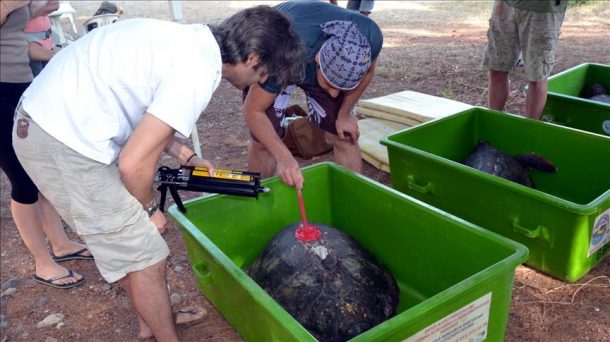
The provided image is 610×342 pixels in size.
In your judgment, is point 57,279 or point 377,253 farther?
point 57,279

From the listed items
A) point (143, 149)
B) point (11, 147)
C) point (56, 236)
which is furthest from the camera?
point (56, 236)

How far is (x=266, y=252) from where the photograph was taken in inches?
85.2

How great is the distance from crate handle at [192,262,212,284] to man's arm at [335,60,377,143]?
41.0 inches

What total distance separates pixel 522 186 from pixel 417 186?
0.61 metres

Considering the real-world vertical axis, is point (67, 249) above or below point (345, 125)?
below

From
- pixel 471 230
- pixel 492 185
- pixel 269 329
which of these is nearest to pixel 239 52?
pixel 269 329

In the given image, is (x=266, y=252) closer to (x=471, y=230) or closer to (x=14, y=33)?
(x=471, y=230)

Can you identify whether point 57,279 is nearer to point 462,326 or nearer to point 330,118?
point 330,118

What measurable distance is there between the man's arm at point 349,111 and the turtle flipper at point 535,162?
972 mm

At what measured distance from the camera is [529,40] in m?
3.18

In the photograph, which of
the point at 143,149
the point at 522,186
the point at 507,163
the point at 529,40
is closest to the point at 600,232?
the point at 522,186

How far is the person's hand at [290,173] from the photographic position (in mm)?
2230

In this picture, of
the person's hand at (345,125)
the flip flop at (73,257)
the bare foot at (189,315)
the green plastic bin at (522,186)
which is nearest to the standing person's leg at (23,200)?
the flip flop at (73,257)

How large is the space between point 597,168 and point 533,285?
2.64 feet
